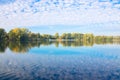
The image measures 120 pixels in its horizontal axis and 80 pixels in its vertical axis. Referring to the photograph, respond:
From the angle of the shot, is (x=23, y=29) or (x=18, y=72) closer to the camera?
(x=18, y=72)

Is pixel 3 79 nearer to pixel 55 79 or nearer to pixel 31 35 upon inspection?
pixel 55 79

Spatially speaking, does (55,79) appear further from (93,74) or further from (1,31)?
(1,31)

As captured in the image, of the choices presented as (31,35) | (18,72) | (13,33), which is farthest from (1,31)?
(18,72)

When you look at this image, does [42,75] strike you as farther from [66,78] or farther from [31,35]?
[31,35]

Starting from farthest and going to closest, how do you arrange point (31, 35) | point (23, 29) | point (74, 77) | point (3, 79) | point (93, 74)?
point (31, 35) < point (23, 29) < point (93, 74) < point (74, 77) < point (3, 79)

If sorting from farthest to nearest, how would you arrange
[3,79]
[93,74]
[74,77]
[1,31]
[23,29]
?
[23,29] < [1,31] < [93,74] < [74,77] < [3,79]

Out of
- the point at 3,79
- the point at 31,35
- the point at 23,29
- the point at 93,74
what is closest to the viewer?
the point at 3,79

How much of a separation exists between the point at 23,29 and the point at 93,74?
5036 inches

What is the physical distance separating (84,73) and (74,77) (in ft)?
8.79

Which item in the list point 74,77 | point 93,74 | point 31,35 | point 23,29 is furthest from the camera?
point 31,35

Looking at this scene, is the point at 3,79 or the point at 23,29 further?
the point at 23,29

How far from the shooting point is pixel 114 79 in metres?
22.8

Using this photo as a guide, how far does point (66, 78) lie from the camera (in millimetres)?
22906

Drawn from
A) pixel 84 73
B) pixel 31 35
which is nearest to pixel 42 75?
pixel 84 73
